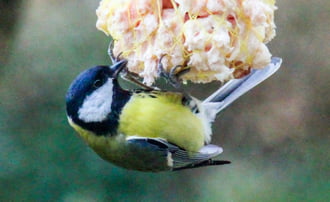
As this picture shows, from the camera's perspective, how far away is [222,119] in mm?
4492

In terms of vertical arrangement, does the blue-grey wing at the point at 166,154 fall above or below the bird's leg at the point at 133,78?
below

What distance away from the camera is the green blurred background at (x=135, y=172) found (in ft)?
12.3

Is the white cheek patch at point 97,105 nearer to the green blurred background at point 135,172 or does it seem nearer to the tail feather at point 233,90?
the tail feather at point 233,90

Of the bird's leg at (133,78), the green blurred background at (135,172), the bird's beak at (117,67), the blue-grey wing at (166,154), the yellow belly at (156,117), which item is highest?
the bird's beak at (117,67)

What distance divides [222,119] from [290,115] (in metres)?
0.49

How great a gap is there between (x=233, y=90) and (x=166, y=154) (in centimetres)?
36

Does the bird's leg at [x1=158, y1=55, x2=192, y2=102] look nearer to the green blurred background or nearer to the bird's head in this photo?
the bird's head

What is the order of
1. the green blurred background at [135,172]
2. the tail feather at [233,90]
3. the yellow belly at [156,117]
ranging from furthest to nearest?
the green blurred background at [135,172] < the tail feather at [233,90] < the yellow belly at [156,117]

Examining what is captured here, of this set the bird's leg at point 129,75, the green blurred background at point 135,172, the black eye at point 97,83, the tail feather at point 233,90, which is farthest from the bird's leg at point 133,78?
the green blurred background at point 135,172

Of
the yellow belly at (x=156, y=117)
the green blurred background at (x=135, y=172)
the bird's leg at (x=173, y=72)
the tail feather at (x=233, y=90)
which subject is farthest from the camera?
the green blurred background at (x=135, y=172)

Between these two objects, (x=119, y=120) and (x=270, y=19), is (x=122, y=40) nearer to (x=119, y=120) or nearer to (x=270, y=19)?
(x=119, y=120)

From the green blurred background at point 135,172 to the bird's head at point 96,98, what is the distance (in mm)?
1411

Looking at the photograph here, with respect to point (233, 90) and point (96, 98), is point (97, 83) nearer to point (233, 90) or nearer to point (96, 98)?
point (96, 98)

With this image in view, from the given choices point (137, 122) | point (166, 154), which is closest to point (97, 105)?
point (137, 122)
